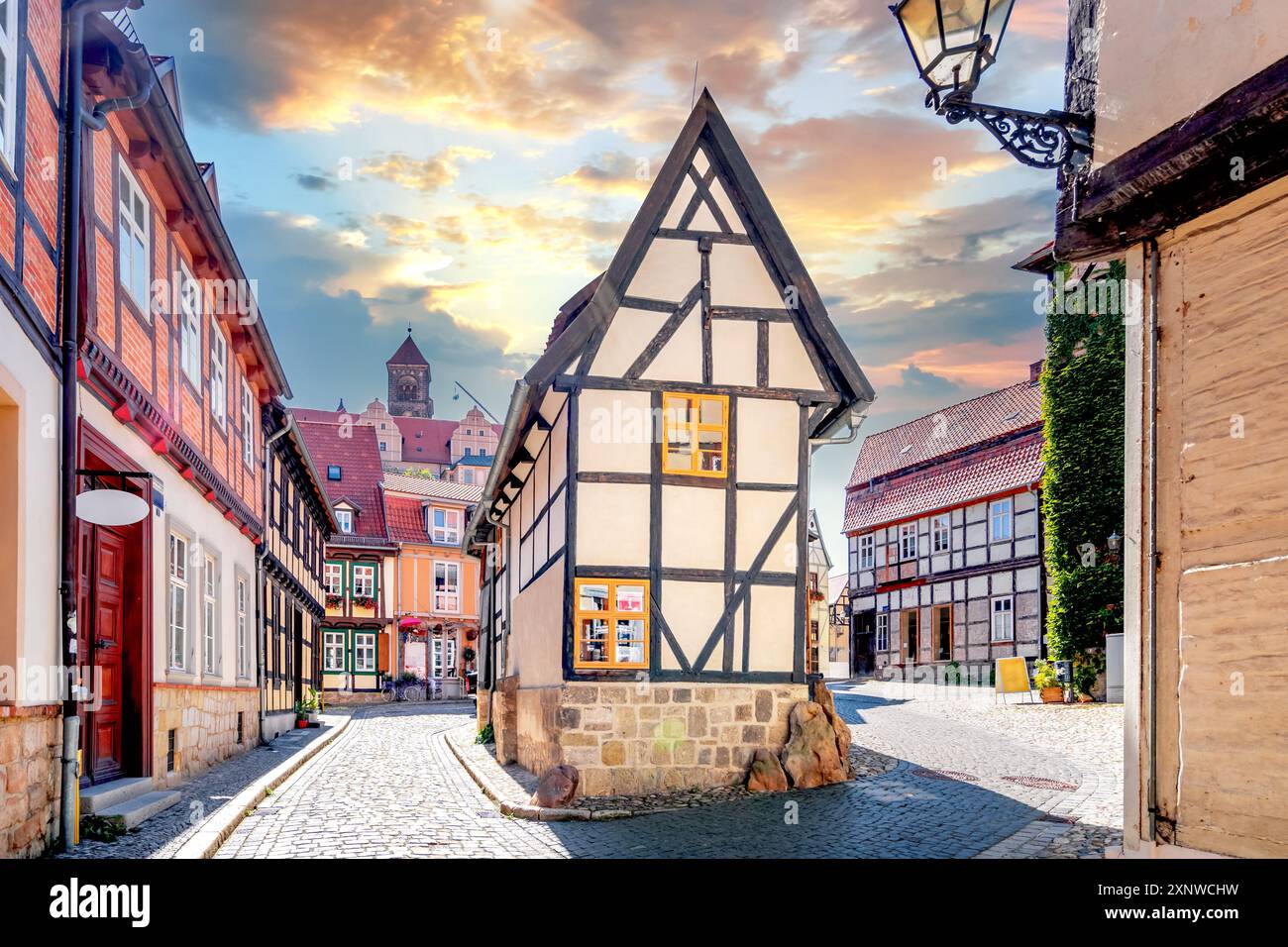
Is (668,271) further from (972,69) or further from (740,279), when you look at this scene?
(972,69)

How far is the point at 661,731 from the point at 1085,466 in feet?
47.1

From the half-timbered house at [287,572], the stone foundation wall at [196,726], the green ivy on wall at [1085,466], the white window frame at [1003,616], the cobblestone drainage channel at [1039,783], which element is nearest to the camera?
the cobblestone drainage channel at [1039,783]

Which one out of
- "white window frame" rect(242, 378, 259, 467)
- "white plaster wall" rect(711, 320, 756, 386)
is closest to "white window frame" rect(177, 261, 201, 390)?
"white window frame" rect(242, 378, 259, 467)

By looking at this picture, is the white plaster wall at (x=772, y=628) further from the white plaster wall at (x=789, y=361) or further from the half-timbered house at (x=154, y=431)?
the half-timbered house at (x=154, y=431)

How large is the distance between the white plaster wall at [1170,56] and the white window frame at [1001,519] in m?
28.8

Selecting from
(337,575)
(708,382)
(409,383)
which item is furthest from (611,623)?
(409,383)

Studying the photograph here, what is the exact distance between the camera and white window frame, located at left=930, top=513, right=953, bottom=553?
36656 millimetres

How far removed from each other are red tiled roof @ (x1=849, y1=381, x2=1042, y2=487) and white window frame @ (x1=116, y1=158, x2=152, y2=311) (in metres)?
25.0

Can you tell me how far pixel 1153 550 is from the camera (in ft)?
18.8

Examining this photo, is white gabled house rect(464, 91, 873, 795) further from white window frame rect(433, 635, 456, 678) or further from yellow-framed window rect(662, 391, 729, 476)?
white window frame rect(433, 635, 456, 678)

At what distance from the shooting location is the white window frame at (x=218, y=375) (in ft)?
51.4

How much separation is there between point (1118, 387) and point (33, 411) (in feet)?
66.5

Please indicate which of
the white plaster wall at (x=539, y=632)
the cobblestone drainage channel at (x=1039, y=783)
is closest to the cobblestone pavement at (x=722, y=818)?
the cobblestone drainage channel at (x=1039, y=783)
